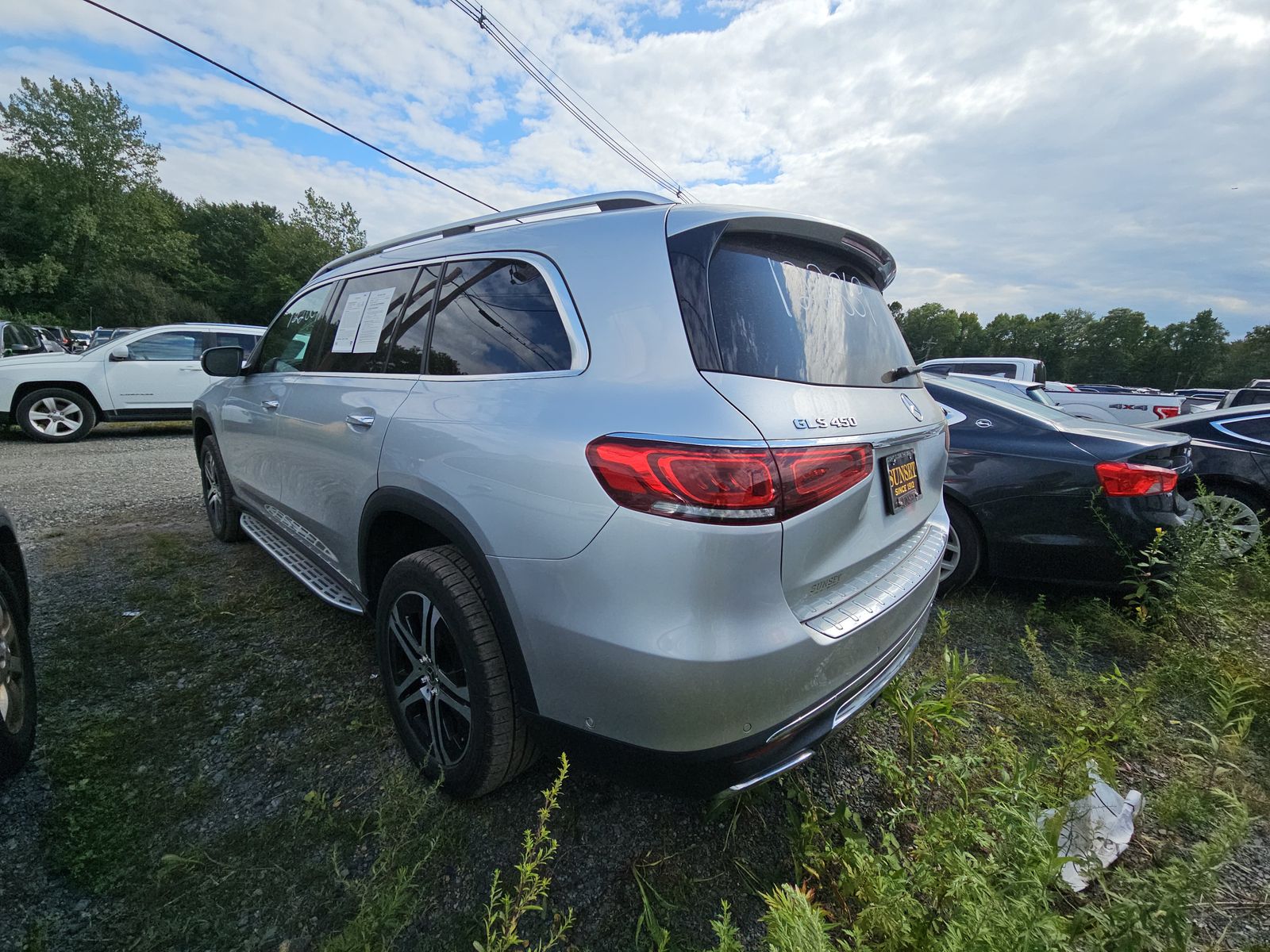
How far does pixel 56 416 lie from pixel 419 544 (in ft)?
31.9

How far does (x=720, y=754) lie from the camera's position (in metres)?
A: 1.34

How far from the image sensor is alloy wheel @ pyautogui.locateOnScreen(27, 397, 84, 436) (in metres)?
8.28

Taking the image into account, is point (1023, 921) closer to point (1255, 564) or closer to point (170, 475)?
point (1255, 564)

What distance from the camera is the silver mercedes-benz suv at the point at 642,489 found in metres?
1.30

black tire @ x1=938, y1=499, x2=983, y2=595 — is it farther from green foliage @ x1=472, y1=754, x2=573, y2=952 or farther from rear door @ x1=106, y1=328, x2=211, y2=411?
rear door @ x1=106, y1=328, x2=211, y2=411

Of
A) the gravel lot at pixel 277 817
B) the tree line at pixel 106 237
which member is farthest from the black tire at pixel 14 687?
the tree line at pixel 106 237

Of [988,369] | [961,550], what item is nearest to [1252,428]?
[961,550]

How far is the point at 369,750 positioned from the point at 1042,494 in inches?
134

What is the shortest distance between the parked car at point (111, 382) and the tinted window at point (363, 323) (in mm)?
7240

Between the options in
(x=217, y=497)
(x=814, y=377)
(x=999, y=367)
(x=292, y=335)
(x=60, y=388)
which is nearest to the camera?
(x=814, y=377)

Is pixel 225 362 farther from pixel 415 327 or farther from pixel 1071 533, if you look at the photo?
pixel 1071 533

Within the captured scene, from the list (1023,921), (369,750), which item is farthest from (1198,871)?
(369,750)

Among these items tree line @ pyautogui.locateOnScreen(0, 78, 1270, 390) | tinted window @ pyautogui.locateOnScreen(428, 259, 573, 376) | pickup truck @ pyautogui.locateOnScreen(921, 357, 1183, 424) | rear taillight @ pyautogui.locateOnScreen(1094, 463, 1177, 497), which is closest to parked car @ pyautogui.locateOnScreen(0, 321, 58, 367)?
tinted window @ pyautogui.locateOnScreen(428, 259, 573, 376)

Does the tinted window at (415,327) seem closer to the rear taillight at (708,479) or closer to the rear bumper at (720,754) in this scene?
the rear taillight at (708,479)
